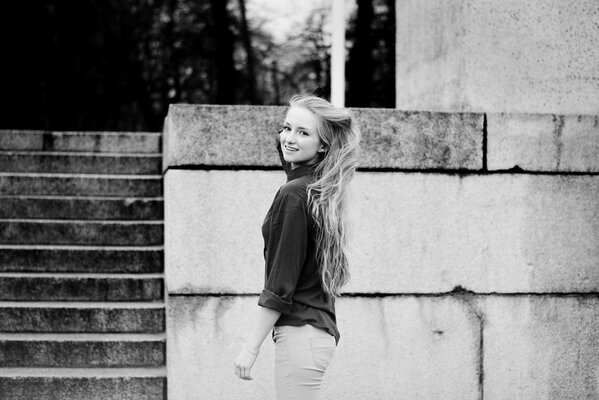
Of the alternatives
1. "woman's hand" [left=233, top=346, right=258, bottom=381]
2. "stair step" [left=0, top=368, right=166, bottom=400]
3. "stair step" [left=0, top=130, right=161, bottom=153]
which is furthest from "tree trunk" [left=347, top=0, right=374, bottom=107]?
"woman's hand" [left=233, top=346, right=258, bottom=381]

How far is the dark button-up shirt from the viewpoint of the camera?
2.69 m

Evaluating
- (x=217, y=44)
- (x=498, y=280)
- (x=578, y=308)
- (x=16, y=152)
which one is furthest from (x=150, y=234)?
(x=217, y=44)

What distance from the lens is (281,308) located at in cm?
269

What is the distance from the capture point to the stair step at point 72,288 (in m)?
5.61

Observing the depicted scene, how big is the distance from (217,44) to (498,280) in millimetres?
11851

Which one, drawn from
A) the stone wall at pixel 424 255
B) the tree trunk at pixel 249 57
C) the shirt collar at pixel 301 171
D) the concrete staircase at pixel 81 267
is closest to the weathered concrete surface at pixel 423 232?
the stone wall at pixel 424 255

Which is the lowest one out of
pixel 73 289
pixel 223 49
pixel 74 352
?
pixel 74 352

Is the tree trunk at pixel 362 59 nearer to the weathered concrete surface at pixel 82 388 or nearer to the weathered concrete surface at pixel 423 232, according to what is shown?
the weathered concrete surface at pixel 423 232

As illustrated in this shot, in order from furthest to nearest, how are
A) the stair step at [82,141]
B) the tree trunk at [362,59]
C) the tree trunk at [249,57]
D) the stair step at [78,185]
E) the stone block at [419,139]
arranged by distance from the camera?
1. the tree trunk at [249,57]
2. the tree trunk at [362,59]
3. the stair step at [82,141]
4. the stair step at [78,185]
5. the stone block at [419,139]

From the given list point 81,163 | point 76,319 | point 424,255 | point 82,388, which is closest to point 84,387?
point 82,388

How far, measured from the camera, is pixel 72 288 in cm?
562

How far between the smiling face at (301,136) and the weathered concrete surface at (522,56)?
253 cm

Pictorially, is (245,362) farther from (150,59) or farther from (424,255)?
(150,59)

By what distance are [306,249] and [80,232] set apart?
3953 millimetres
